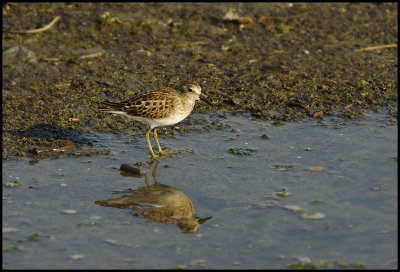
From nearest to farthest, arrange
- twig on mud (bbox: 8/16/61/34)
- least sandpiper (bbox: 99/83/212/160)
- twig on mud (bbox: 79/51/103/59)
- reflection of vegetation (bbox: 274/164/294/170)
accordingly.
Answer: reflection of vegetation (bbox: 274/164/294/170), least sandpiper (bbox: 99/83/212/160), twig on mud (bbox: 79/51/103/59), twig on mud (bbox: 8/16/61/34)

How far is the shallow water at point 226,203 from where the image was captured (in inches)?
262

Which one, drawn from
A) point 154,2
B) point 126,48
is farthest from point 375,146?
point 154,2

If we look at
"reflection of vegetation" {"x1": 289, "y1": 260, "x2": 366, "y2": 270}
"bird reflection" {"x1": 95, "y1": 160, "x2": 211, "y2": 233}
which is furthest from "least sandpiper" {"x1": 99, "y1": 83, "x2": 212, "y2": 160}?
"reflection of vegetation" {"x1": 289, "y1": 260, "x2": 366, "y2": 270}

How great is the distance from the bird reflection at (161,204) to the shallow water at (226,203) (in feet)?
0.12

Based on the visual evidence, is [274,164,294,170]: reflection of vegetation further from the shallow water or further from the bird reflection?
the bird reflection

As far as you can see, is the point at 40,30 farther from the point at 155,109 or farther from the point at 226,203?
the point at 226,203

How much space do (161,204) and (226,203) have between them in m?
0.85

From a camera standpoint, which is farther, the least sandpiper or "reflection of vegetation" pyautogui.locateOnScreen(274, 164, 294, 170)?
the least sandpiper

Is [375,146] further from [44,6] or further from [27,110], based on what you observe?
[44,6]

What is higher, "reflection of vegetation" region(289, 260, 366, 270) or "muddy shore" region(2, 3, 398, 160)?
"muddy shore" region(2, 3, 398, 160)

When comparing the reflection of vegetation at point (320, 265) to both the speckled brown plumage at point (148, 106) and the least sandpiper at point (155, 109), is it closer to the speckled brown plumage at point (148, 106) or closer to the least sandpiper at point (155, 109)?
the least sandpiper at point (155, 109)

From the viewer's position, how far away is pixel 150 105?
31.9 feet

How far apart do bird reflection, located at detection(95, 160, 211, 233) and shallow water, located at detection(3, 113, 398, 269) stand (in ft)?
0.12

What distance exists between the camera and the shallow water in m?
6.66
